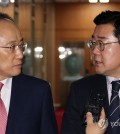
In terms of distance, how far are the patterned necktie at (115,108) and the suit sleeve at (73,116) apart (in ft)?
0.60

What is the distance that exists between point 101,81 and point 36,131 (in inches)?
21.7

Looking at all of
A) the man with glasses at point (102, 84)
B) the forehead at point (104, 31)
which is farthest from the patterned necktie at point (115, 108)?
the forehead at point (104, 31)

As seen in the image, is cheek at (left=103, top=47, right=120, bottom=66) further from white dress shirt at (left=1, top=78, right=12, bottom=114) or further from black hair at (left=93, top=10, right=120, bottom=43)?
white dress shirt at (left=1, top=78, right=12, bottom=114)

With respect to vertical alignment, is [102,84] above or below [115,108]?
above

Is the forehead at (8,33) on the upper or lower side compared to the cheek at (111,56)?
upper

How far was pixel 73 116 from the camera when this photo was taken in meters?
2.27

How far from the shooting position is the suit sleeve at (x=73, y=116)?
2230mm

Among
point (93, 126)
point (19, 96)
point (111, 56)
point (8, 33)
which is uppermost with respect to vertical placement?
point (8, 33)

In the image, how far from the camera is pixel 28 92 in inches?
88.8

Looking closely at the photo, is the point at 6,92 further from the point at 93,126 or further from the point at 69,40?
the point at 69,40

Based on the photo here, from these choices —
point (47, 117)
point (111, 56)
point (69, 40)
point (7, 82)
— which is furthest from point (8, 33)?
point (69, 40)

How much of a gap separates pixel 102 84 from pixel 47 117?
436mm

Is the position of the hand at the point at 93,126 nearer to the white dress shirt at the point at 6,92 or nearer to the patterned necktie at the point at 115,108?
the patterned necktie at the point at 115,108

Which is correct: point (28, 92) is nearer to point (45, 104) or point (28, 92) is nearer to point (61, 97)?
point (45, 104)
